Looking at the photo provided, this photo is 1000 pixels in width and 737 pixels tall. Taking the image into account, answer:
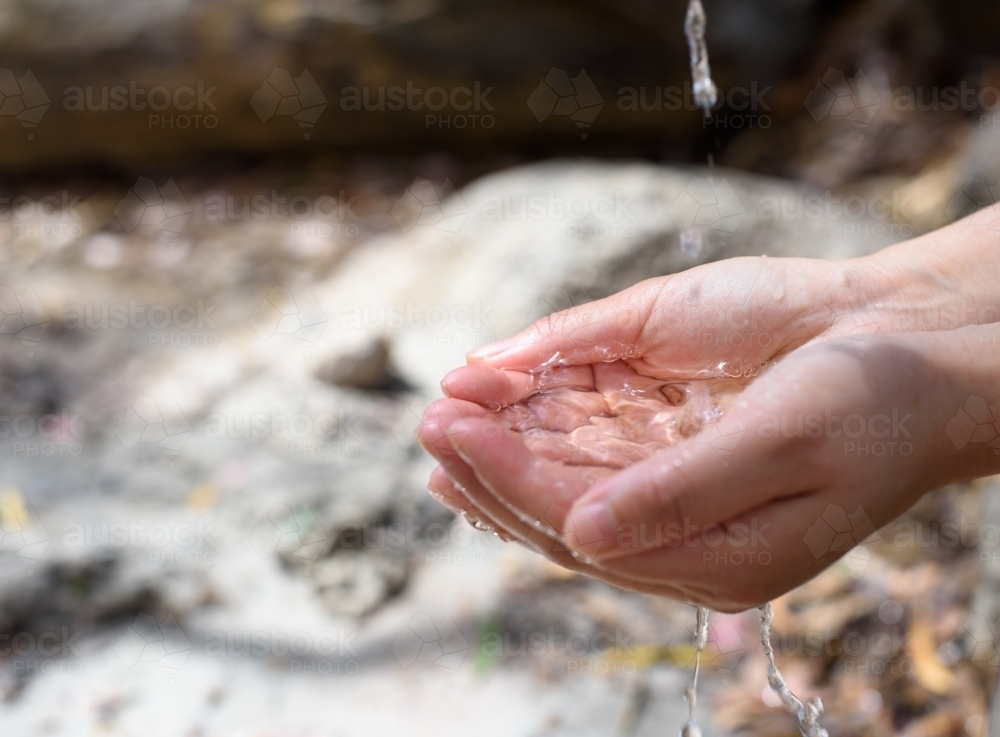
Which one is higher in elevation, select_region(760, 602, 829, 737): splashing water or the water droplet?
the water droplet

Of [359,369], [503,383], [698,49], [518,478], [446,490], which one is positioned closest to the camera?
[518,478]

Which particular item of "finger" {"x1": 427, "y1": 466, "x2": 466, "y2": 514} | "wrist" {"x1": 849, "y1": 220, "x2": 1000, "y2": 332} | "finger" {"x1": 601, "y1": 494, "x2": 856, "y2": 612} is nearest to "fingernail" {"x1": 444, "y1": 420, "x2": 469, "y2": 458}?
"finger" {"x1": 427, "y1": 466, "x2": 466, "y2": 514}

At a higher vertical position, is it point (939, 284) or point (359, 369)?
point (939, 284)

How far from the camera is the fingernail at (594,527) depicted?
113 cm

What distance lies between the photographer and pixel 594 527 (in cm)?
113

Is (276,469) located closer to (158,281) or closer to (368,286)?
(368,286)

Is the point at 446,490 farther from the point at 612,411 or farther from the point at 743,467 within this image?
the point at 743,467

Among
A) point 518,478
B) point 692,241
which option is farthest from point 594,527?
point 692,241

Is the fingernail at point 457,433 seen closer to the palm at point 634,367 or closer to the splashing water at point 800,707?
the palm at point 634,367

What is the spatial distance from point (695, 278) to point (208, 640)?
174 centimetres

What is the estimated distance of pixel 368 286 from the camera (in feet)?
12.6

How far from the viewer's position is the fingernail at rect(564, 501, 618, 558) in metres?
1.13

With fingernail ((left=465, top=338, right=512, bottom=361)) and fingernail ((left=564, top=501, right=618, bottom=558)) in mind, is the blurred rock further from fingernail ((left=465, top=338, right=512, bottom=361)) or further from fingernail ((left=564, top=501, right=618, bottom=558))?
fingernail ((left=564, top=501, right=618, bottom=558))

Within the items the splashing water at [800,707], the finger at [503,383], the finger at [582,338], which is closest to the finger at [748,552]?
the finger at [503,383]
